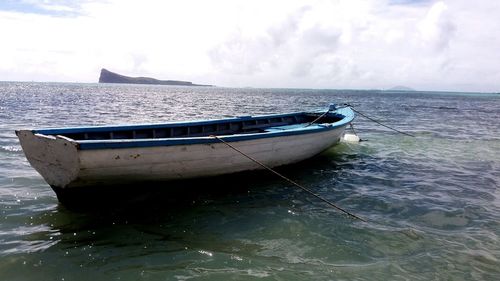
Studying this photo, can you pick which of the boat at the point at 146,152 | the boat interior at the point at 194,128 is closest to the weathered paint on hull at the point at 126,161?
the boat at the point at 146,152

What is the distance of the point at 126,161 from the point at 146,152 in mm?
402

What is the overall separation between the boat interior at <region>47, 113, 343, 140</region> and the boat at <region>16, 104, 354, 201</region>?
0.02 meters

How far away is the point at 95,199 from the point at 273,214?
355cm

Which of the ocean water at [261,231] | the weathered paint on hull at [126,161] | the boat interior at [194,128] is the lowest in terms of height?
the ocean water at [261,231]

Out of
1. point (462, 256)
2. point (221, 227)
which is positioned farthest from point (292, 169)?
point (462, 256)

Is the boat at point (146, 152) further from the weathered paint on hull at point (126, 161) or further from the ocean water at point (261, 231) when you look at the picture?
the ocean water at point (261, 231)

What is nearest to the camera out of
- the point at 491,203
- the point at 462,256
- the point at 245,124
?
the point at 462,256

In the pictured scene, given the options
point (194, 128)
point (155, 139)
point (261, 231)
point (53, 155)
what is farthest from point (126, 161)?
point (194, 128)

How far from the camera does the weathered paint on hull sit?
6.64m

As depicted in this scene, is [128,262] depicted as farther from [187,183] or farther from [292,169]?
[292,169]

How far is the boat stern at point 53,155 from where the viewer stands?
21.4ft

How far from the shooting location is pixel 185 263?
18.7ft

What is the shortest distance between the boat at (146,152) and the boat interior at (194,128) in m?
0.02

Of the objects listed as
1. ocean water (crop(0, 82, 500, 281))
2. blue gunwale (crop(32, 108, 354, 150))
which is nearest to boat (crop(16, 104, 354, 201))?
blue gunwale (crop(32, 108, 354, 150))
